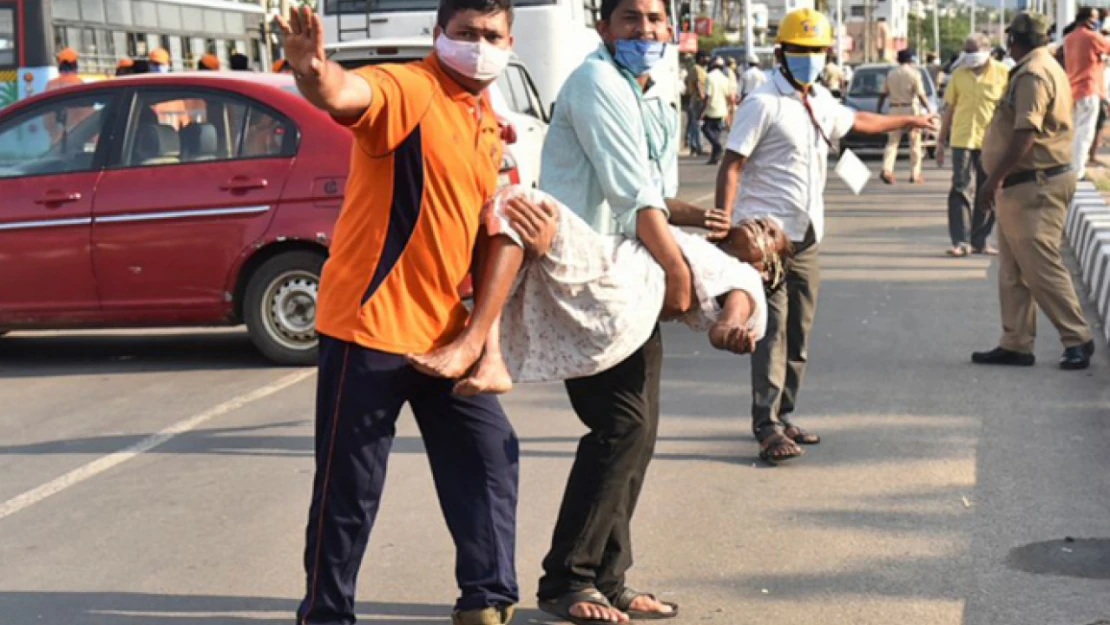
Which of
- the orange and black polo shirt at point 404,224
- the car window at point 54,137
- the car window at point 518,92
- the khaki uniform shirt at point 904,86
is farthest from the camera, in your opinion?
the khaki uniform shirt at point 904,86

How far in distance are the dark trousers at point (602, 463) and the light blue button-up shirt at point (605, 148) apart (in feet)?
1.38

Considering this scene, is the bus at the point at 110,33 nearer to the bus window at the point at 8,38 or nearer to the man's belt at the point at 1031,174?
the bus window at the point at 8,38

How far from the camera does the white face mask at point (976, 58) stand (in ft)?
49.8

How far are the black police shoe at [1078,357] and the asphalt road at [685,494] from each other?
0.08 meters

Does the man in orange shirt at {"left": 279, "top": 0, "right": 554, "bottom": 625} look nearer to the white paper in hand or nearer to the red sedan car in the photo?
the white paper in hand

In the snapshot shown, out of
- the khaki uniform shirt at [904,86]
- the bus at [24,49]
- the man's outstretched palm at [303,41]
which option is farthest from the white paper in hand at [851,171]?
A: the bus at [24,49]

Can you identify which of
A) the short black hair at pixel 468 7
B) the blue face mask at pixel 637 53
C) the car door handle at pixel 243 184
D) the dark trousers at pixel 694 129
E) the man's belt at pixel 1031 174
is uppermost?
the short black hair at pixel 468 7

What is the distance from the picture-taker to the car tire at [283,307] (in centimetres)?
1026

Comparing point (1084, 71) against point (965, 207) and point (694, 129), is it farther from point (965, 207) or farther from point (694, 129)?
point (694, 129)

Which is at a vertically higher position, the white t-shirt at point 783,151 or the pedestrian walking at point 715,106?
the white t-shirt at point 783,151

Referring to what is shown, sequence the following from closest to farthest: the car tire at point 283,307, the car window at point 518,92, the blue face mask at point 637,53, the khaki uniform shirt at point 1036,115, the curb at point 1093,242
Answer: the blue face mask at point 637,53
the khaki uniform shirt at point 1036,115
the car tire at point 283,307
the curb at point 1093,242
the car window at point 518,92

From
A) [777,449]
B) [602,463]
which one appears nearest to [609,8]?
[602,463]

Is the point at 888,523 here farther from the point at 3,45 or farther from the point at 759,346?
the point at 3,45

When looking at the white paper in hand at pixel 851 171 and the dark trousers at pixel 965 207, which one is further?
the dark trousers at pixel 965 207
